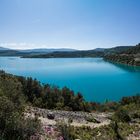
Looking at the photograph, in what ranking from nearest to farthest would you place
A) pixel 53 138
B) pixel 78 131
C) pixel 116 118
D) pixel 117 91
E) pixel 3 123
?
pixel 3 123 < pixel 53 138 < pixel 78 131 < pixel 116 118 < pixel 117 91

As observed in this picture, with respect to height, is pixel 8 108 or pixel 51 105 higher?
pixel 8 108

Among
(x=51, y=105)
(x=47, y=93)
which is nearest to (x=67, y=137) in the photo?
(x=51, y=105)

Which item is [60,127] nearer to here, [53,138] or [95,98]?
[53,138]

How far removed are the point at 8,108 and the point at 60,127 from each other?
2904 millimetres

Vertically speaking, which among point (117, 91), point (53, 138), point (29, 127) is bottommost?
point (117, 91)

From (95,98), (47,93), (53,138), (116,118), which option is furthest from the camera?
(95,98)

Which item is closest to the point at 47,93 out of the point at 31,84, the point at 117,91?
the point at 31,84

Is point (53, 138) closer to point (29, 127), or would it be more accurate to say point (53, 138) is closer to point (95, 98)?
point (29, 127)

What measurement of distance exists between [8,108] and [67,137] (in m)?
2.85

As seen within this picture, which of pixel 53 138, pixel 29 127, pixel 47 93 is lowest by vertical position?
pixel 47 93

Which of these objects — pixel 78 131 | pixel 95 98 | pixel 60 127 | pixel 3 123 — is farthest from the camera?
pixel 95 98

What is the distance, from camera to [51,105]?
1312 inches

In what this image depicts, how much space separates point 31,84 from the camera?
130 feet

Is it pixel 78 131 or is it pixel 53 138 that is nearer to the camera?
pixel 53 138
